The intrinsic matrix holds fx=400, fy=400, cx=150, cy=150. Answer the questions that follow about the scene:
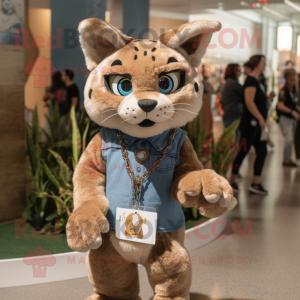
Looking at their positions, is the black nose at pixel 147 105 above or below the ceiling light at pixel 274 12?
below

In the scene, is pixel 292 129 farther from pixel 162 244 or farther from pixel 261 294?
pixel 162 244

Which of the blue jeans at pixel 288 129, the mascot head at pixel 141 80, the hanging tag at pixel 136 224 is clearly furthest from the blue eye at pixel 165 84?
the blue jeans at pixel 288 129

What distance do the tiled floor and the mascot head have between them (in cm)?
105

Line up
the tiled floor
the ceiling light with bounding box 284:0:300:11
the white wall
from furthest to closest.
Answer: the white wall → the ceiling light with bounding box 284:0:300:11 → the tiled floor

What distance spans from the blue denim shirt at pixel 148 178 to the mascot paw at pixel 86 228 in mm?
149

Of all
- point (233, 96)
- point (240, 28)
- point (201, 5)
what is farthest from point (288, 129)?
point (201, 5)

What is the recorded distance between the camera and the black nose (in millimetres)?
1324

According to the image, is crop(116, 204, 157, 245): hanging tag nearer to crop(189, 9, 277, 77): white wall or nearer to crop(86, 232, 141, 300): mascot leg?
crop(86, 232, 141, 300): mascot leg

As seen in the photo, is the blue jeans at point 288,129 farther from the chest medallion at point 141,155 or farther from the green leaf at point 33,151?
the chest medallion at point 141,155

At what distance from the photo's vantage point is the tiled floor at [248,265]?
208cm

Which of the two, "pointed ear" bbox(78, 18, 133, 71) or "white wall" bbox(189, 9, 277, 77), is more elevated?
"white wall" bbox(189, 9, 277, 77)

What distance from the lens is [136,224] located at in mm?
1421
